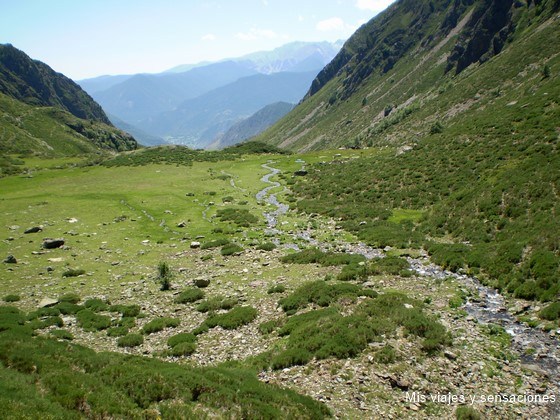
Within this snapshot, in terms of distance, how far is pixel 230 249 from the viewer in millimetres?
37406

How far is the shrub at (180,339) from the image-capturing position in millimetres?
20312

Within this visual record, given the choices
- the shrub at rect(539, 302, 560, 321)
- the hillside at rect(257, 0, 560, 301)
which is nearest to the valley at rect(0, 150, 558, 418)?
the shrub at rect(539, 302, 560, 321)

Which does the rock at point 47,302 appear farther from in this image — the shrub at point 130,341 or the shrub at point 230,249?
the shrub at point 230,249

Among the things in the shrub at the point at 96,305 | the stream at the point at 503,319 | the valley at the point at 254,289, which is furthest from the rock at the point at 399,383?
the shrub at the point at 96,305

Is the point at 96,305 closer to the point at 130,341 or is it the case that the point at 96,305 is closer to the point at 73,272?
the point at 130,341

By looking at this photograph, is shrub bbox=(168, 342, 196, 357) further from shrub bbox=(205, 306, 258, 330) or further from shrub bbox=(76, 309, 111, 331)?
shrub bbox=(76, 309, 111, 331)

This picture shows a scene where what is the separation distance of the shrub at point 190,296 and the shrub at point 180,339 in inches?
213

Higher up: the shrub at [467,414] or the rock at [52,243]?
the rock at [52,243]

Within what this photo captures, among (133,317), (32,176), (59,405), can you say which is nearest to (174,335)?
(133,317)

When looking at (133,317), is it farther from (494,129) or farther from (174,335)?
(494,129)

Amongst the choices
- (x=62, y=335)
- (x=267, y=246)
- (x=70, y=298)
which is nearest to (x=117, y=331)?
(x=62, y=335)

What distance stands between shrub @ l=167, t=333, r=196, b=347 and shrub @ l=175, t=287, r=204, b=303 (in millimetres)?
5405

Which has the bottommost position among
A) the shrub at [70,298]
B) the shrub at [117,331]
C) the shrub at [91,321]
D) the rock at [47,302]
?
the shrub at [117,331]

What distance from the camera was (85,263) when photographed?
116 ft
